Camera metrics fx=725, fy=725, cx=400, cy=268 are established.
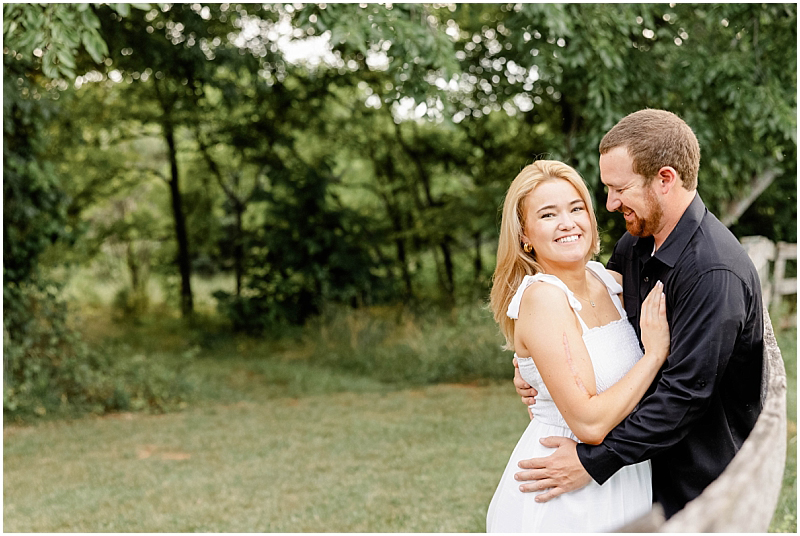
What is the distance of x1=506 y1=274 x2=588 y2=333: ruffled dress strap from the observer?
2.15 meters

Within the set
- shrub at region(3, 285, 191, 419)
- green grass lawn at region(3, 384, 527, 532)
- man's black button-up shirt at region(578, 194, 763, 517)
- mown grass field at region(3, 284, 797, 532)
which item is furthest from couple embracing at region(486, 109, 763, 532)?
shrub at region(3, 285, 191, 419)

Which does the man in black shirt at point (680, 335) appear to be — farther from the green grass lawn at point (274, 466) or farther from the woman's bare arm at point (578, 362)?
the green grass lawn at point (274, 466)

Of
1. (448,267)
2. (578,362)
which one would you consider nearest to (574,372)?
(578,362)

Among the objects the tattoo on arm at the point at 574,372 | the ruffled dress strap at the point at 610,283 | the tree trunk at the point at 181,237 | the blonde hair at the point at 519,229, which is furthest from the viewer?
the tree trunk at the point at 181,237

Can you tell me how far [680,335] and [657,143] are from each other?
0.55 meters

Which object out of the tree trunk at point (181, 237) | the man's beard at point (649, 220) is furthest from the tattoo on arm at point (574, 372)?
the tree trunk at point (181, 237)

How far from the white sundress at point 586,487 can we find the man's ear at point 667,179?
0.40 m

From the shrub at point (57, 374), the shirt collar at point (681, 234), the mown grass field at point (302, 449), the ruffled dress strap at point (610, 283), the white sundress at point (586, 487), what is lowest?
the mown grass field at point (302, 449)

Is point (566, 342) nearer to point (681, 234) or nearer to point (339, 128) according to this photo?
point (681, 234)

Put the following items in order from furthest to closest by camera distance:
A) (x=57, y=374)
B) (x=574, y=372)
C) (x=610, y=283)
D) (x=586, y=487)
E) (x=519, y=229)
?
(x=57, y=374)
(x=610, y=283)
(x=519, y=229)
(x=586, y=487)
(x=574, y=372)

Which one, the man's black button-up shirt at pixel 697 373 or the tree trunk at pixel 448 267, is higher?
the man's black button-up shirt at pixel 697 373

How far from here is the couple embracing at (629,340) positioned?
1.95m

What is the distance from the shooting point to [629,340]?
2258 mm

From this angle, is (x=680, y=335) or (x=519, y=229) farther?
(x=519, y=229)
